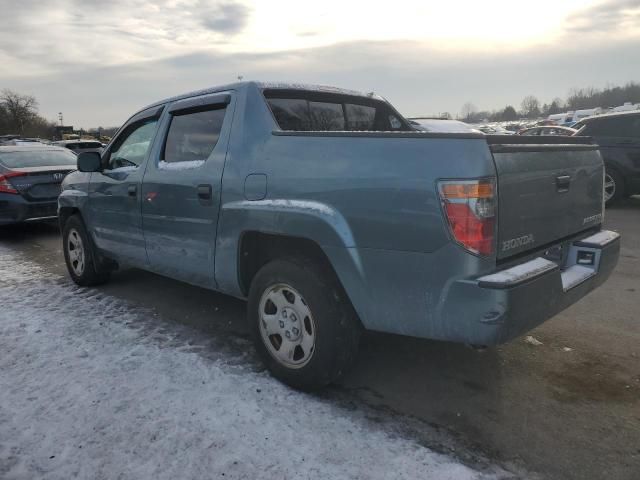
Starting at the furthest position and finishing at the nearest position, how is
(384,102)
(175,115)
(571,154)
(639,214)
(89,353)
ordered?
(639,214) → (384,102) → (175,115) → (89,353) → (571,154)

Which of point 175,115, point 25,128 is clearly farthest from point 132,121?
point 25,128

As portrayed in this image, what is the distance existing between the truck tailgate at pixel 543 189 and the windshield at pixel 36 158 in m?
8.46

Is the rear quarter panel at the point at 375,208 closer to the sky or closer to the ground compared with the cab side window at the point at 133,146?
closer to the ground

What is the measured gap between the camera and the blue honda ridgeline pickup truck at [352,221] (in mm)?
2408

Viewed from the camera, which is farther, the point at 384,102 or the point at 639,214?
the point at 639,214

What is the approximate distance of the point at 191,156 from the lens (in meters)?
3.83

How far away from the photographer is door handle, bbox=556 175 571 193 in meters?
2.86

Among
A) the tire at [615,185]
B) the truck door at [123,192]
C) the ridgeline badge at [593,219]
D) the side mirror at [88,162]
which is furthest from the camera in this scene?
the tire at [615,185]

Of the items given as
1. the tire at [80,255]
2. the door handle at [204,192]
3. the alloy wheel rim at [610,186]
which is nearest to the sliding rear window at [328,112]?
the door handle at [204,192]

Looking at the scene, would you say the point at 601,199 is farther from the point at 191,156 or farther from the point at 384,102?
the point at 191,156

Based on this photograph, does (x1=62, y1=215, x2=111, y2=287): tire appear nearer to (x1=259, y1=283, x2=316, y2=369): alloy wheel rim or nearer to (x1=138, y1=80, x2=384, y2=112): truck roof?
(x1=138, y1=80, x2=384, y2=112): truck roof

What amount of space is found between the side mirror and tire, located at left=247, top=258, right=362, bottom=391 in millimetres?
2522

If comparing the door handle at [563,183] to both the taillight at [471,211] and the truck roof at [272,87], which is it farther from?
the truck roof at [272,87]

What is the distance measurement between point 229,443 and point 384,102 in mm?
3092
